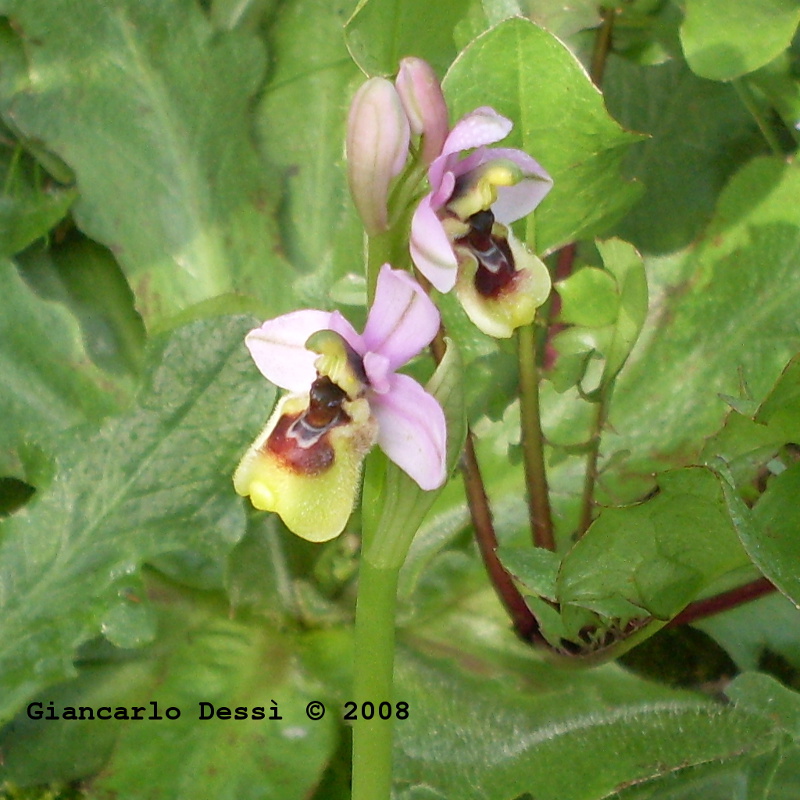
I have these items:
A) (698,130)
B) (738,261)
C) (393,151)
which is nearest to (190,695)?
(393,151)

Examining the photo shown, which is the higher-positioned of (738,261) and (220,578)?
(738,261)

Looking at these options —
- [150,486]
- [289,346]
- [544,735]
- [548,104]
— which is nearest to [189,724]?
[150,486]

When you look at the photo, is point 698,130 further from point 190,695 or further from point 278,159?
point 190,695

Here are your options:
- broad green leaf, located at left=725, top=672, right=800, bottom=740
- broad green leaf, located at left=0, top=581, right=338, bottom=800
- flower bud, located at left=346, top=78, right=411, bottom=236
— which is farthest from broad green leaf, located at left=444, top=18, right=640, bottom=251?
broad green leaf, located at left=0, top=581, right=338, bottom=800

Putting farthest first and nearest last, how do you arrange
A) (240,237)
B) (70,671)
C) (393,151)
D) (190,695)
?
(240,237)
(190,695)
(70,671)
(393,151)

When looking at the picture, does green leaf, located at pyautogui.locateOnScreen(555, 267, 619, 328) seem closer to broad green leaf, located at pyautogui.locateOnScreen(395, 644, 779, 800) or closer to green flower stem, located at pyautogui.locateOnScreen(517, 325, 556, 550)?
green flower stem, located at pyautogui.locateOnScreen(517, 325, 556, 550)

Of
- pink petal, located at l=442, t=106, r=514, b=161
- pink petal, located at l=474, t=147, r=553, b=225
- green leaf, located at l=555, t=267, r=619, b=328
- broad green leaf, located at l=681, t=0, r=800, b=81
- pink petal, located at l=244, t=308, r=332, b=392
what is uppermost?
pink petal, located at l=442, t=106, r=514, b=161
